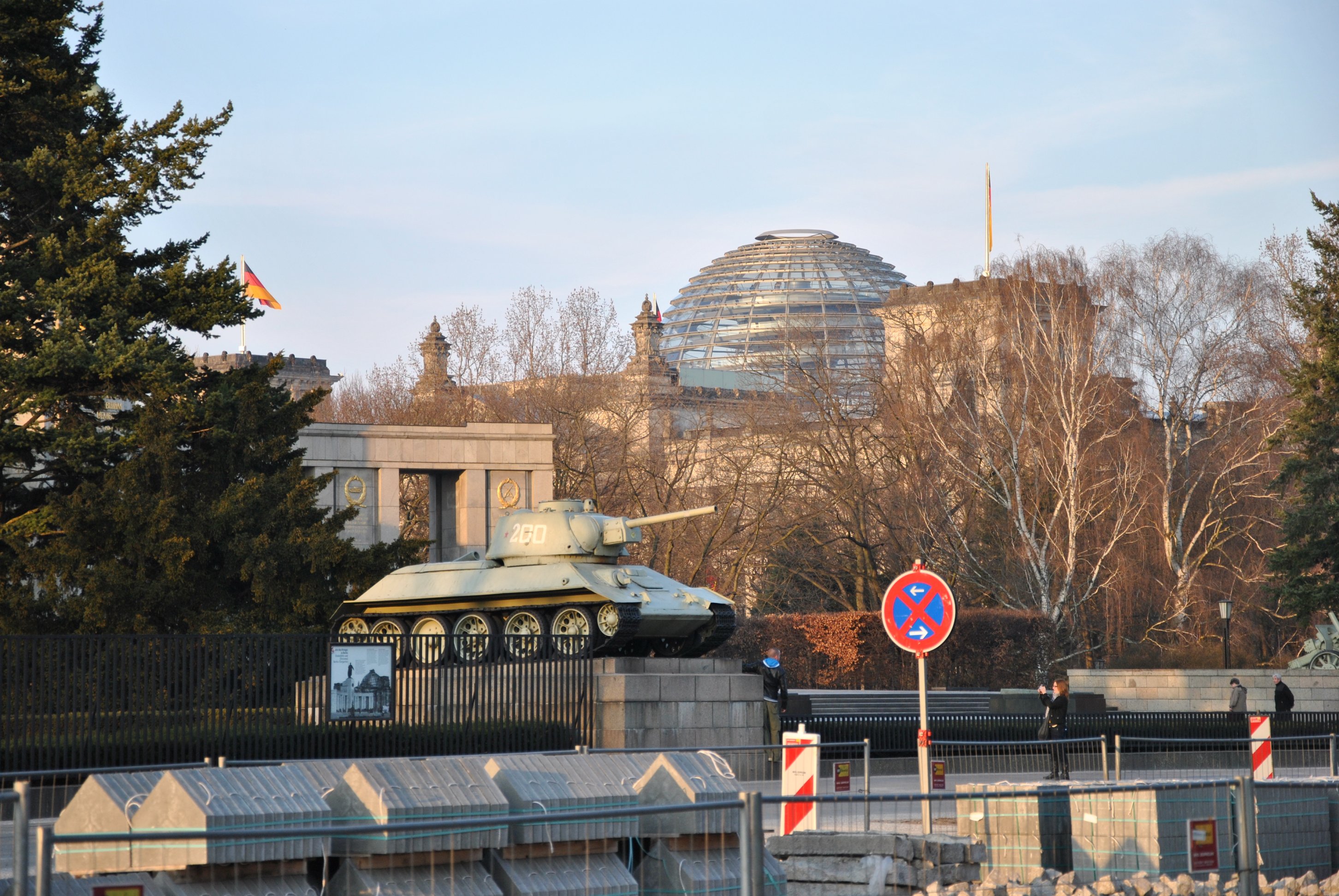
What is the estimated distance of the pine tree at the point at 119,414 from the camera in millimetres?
23953

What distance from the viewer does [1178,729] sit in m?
25.4

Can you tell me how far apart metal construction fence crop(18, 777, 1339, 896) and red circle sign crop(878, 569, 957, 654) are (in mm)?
1530

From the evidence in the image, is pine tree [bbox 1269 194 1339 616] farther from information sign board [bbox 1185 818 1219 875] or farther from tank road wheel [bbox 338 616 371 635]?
information sign board [bbox 1185 818 1219 875]

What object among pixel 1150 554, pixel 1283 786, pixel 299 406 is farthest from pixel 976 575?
pixel 1283 786

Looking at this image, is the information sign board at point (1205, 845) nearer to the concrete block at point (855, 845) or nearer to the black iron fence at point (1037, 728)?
the concrete block at point (855, 845)

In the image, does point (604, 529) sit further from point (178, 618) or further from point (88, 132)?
point (88, 132)

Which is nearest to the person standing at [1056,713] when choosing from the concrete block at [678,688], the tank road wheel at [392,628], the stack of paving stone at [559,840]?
the concrete block at [678,688]

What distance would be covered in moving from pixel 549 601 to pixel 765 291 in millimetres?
93990

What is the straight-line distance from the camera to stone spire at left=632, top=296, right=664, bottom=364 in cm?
5938

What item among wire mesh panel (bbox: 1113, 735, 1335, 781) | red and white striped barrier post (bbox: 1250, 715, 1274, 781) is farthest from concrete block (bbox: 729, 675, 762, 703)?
red and white striped barrier post (bbox: 1250, 715, 1274, 781)

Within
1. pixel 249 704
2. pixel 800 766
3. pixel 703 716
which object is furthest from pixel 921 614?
pixel 703 716

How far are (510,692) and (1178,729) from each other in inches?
441

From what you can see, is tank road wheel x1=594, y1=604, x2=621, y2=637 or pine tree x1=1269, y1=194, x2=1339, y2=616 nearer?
tank road wheel x1=594, y1=604, x2=621, y2=637

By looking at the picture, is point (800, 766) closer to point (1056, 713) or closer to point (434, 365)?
point (1056, 713)
